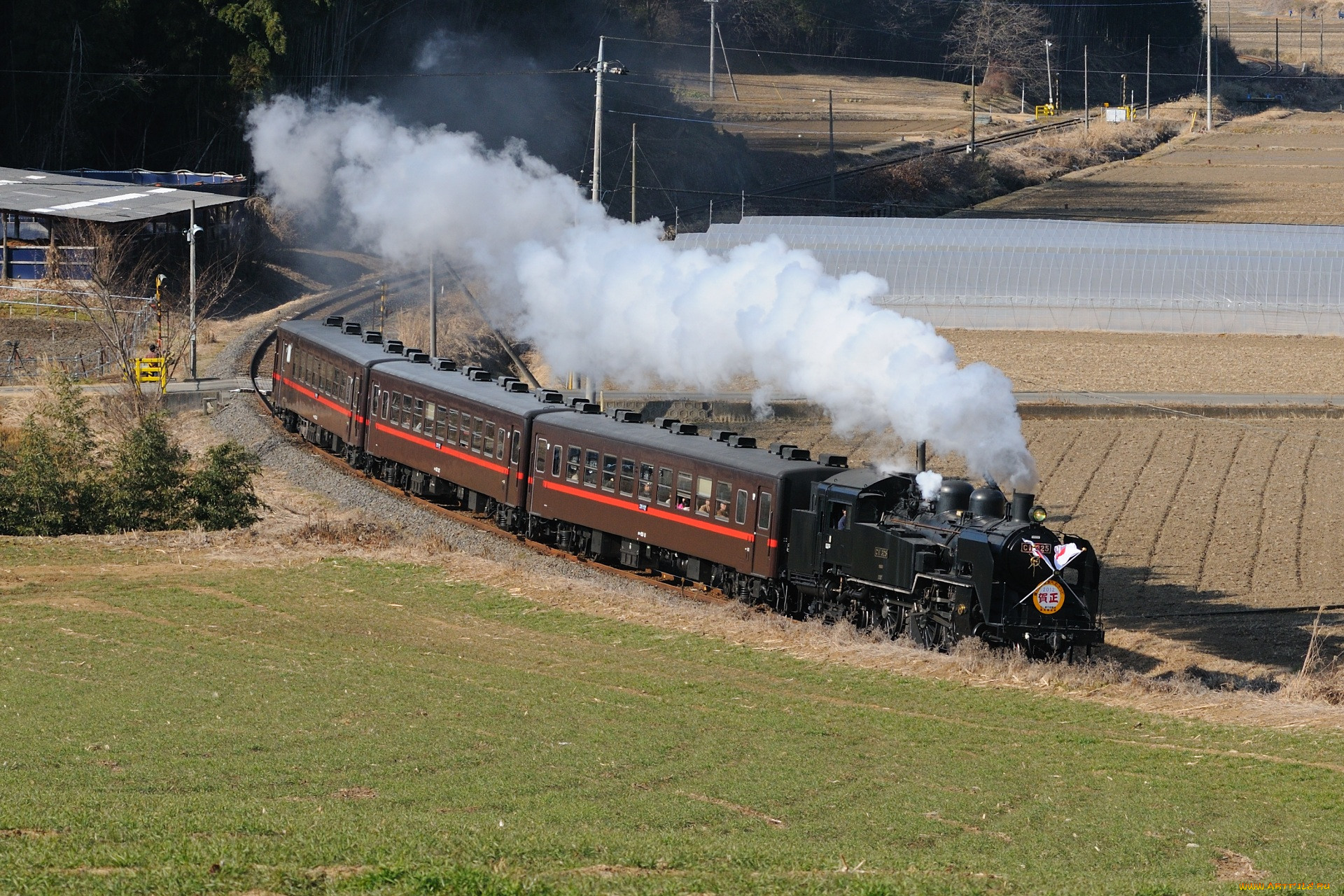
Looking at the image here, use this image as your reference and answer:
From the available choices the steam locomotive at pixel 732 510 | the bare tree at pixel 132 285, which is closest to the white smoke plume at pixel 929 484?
the steam locomotive at pixel 732 510

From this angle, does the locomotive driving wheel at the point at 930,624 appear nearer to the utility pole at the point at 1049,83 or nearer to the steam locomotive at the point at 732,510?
the steam locomotive at the point at 732,510

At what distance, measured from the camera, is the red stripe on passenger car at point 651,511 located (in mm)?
27502

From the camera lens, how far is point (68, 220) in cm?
6084

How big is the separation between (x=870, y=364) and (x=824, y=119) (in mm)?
99665

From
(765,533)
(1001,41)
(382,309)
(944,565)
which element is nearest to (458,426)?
(765,533)

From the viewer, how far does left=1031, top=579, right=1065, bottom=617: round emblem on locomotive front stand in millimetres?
23422

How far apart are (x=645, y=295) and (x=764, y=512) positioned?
10.8 m

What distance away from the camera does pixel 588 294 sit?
37.8m

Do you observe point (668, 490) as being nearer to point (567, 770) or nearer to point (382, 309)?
point (567, 770)

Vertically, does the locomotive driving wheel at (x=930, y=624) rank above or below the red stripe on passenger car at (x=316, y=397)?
below

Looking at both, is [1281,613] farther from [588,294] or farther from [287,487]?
[287,487]

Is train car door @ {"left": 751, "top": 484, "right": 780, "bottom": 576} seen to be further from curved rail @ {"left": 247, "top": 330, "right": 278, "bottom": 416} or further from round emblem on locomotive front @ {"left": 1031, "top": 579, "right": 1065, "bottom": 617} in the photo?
curved rail @ {"left": 247, "top": 330, "right": 278, "bottom": 416}

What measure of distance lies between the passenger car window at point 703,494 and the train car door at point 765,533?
1.36m

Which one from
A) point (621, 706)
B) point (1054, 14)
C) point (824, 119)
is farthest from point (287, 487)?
point (1054, 14)
